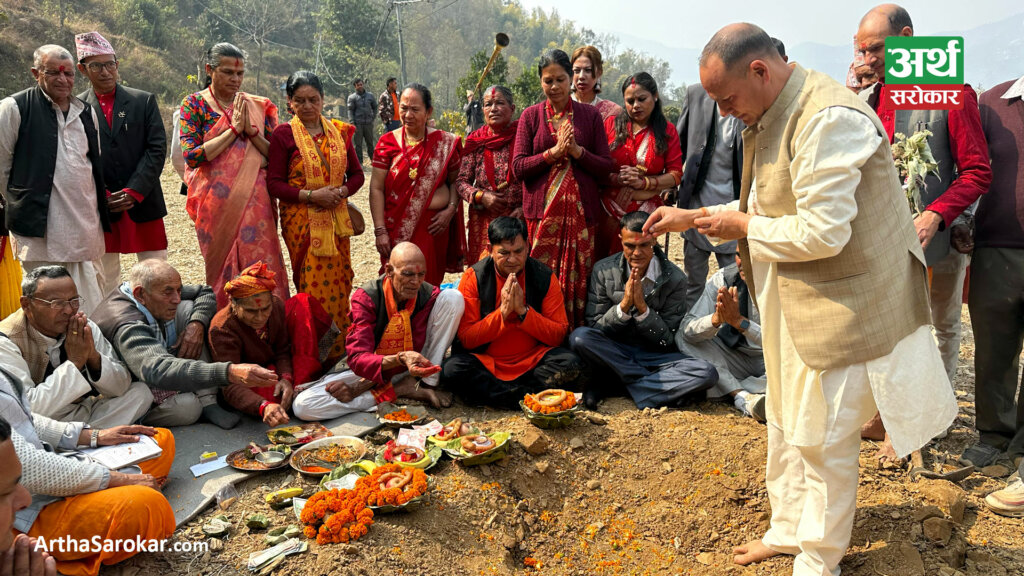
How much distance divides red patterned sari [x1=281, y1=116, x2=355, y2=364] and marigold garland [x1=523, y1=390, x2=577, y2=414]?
5.22 feet

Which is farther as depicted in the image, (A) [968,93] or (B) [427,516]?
(A) [968,93]

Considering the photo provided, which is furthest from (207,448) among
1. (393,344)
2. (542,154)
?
(542,154)

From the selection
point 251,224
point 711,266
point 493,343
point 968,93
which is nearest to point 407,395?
point 493,343

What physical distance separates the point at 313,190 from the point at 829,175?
3.82m

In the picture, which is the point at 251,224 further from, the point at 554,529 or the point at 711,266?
the point at 711,266

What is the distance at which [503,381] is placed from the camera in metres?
4.75

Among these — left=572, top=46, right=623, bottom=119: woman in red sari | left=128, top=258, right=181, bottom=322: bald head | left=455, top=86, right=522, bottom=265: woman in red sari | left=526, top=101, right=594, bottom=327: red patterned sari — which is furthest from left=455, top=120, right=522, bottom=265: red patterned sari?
left=128, top=258, right=181, bottom=322: bald head

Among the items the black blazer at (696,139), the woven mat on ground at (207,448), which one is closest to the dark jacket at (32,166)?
the woven mat on ground at (207,448)

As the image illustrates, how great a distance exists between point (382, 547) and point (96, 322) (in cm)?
232

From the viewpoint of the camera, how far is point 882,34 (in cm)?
365

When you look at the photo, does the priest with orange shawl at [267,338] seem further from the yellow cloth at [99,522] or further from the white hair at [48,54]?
the white hair at [48,54]

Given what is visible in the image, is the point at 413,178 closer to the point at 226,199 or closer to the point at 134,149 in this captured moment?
the point at 226,199

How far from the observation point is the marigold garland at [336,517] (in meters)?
3.10

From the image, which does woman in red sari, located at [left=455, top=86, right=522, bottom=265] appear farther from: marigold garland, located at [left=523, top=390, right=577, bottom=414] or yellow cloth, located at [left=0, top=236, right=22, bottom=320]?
yellow cloth, located at [left=0, top=236, right=22, bottom=320]
